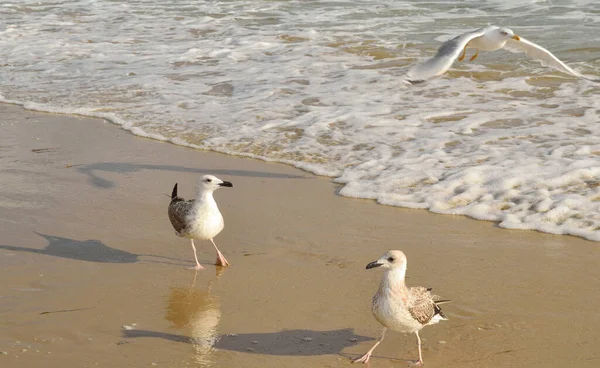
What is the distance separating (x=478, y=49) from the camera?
8.55 metres

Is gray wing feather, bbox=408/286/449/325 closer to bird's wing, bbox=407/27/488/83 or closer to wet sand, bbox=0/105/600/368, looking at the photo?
wet sand, bbox=0/105/600/368

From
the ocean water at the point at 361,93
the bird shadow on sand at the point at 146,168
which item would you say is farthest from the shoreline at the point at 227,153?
the bird shadow on sand at the point at 146,168

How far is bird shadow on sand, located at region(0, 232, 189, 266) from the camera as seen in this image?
572 centimetres

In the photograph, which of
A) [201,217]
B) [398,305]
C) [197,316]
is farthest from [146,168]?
[398,305]

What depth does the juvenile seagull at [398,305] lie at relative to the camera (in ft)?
13.7

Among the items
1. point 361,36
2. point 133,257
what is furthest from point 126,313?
point 361,36

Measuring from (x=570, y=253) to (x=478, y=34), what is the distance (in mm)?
2770

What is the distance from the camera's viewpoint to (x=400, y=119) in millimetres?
9352

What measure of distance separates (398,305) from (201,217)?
1815mm

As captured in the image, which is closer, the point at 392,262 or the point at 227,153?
the point at 392,262

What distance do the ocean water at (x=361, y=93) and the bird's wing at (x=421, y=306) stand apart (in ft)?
7.21

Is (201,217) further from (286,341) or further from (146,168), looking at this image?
(146,168)

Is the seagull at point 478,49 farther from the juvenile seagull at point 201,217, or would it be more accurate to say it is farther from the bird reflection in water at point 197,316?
the bird reflection in water at point 197,316

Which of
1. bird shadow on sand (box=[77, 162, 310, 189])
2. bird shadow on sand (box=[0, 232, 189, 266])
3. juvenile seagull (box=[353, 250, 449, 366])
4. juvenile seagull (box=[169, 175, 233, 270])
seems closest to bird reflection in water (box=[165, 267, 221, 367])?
juvenile seagull (box=[169, 175, 233, 270])
